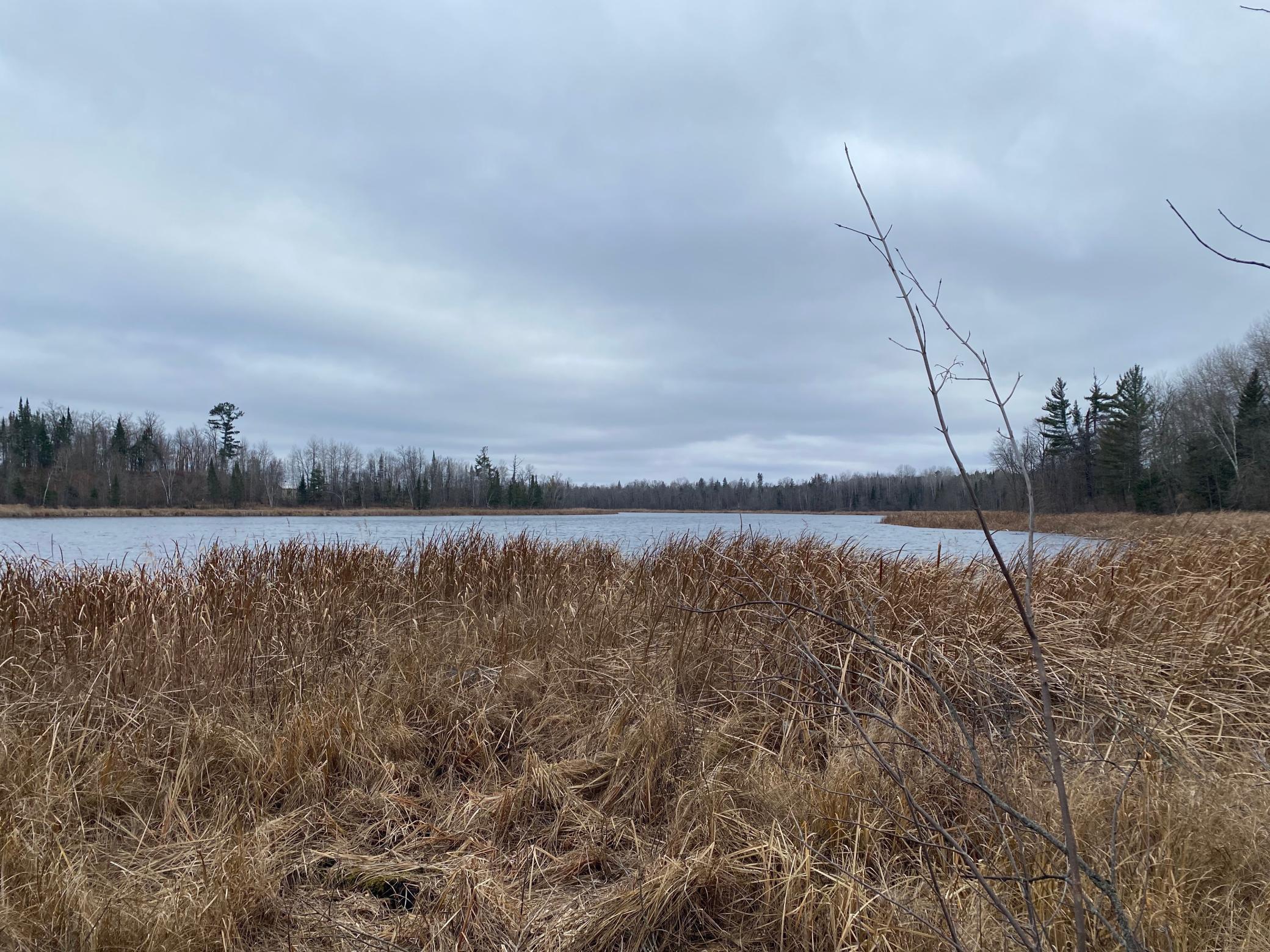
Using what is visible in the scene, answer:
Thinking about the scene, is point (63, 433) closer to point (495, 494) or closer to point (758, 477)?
point (495, 494)

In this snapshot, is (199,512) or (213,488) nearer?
(199,512)

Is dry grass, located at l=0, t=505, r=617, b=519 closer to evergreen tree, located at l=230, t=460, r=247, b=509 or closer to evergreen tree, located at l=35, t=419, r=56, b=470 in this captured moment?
evergreen tree, located at l=230, t=460, r=247, b=509

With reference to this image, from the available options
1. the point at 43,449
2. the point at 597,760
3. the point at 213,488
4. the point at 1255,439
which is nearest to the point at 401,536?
the point at 597,760

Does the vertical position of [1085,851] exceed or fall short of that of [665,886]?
it exceeds it

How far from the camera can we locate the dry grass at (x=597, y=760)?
7.22ft

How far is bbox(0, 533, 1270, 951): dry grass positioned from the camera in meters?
2.20

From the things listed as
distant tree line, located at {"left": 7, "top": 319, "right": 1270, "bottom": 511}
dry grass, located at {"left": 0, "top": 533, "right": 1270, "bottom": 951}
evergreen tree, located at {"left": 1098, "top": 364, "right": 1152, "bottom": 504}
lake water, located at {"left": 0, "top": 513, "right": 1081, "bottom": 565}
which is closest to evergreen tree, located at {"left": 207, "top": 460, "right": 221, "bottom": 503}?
distant tree line, located at {"left": 7, "top": 319, "right": 1270, "bottom": 511}

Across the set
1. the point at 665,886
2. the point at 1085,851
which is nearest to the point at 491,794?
the point at 665,886

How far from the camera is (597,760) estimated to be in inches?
137

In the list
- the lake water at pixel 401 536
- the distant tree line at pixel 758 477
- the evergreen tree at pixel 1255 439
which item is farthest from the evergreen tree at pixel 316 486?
the evergreen tree at pixel 1255 439

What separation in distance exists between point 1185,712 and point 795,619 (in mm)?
2222

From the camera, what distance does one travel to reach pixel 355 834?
298 cm

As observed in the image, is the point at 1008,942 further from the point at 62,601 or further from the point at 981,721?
the point at 62,601

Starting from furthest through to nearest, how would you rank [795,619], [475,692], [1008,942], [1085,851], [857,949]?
1. [795,619]
2. [475,692]
3. [1085,851]
4. [857,949]
5. [1008,942]
